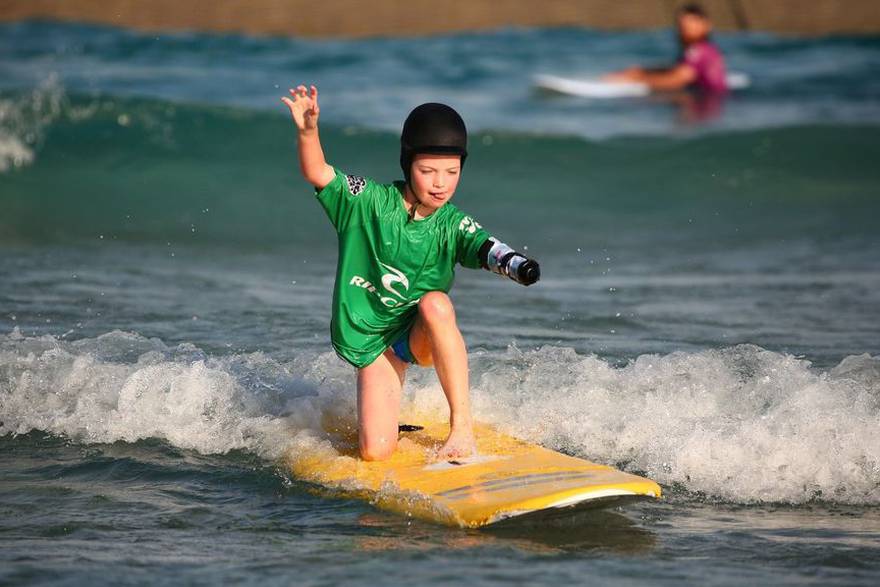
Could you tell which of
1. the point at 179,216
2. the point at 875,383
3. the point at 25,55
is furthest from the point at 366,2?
the point at 875,383

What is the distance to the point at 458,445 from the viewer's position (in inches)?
202

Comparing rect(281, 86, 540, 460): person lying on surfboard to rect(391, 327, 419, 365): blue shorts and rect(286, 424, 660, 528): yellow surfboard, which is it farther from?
rect(286, 424, 660, 528): yellow surfboard

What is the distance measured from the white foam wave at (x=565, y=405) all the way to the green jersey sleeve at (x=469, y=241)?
883mm

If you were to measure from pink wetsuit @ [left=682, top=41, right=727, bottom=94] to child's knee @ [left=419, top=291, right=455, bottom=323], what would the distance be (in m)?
14.2

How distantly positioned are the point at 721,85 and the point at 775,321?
11.2m

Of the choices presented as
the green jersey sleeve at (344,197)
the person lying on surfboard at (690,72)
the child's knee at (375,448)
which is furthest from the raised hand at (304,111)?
the person lying on surfboard at (690,72)

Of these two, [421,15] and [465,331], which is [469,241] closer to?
[465,331]

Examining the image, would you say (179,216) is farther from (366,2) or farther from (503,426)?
(366,2)

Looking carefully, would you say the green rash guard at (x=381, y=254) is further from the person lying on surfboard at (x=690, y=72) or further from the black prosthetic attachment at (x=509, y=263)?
the person lying on surfboard at (x=690, y=72)

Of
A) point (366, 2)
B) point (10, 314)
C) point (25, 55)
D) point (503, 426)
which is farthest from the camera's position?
point (366, 2)

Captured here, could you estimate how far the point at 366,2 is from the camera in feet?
81.3

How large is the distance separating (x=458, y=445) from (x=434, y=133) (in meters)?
1.17

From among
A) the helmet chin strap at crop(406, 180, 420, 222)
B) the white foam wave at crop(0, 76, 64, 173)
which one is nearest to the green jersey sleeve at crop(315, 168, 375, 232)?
the helmet chin strap at crop(406, 180, 420, 222)

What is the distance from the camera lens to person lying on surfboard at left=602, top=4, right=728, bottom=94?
18.5 m
